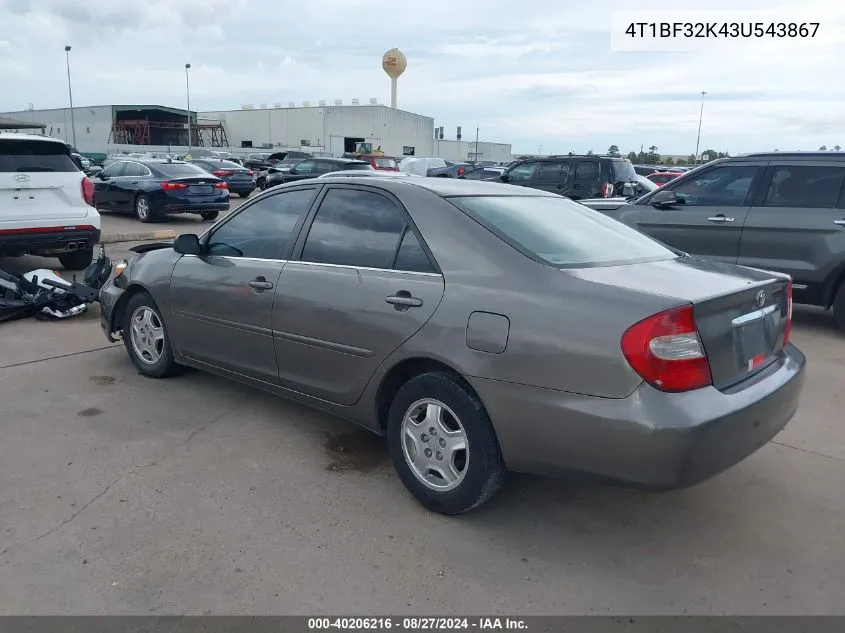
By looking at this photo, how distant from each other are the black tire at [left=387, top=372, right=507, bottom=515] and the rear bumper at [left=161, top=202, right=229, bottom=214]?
13.4m

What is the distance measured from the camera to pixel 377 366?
3467mm

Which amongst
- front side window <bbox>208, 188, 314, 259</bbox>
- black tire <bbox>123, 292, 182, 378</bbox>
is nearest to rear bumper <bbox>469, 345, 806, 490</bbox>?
front side window <bbox>208, 188, 314, 259</bbox>

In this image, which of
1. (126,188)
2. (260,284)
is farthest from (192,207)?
(260,284)

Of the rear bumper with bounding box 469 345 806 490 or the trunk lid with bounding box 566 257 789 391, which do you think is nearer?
the rear bumper with bounding box 469 345 806 490

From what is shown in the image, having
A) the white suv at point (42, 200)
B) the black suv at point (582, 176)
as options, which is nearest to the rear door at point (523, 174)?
the black suv at point (582, 176)

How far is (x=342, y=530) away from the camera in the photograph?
319cm

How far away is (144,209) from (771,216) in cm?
1299

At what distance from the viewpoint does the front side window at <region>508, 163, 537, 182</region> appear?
52.3ft

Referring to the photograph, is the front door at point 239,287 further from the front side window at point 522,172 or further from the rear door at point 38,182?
the front side window at point 522,172

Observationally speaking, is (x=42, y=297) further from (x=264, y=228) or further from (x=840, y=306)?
(x=840, y=306)

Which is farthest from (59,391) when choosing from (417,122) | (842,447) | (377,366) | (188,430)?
(417,122)

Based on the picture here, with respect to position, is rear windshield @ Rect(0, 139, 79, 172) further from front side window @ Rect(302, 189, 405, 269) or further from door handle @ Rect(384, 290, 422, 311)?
door handle @ Rect(384, 290, 422, 311)
